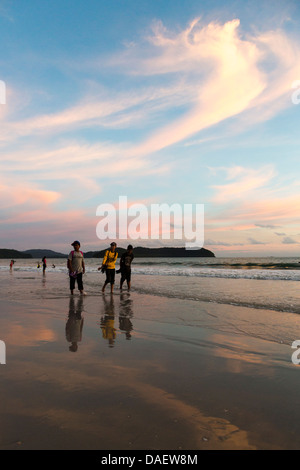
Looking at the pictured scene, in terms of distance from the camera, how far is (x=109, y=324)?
6.94 metres

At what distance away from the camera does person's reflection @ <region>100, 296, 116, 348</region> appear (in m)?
5.64

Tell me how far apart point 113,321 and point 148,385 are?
12.9 ft

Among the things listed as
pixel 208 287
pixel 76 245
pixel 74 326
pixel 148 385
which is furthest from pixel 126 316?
pixel 208 287

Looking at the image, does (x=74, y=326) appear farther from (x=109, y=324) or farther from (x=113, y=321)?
(x=113, y=321)

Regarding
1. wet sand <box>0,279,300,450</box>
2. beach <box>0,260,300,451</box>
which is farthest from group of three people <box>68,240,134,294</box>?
wet sand <box>0,279,300,450</box>

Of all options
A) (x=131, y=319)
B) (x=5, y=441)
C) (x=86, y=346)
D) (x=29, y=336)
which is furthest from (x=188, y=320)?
(x=5, y=441)

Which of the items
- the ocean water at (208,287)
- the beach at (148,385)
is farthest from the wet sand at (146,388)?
the ocean water at (208,287)

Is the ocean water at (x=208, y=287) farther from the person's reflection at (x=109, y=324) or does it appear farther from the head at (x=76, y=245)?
the person's reflection at (x=109, y=324)

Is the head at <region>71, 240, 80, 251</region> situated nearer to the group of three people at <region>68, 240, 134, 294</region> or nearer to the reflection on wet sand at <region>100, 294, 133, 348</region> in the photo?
the group of three people at <region>68, 240, 134, 294</region>

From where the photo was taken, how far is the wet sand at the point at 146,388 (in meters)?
2.47

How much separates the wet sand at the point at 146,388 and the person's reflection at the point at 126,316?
0.29 feet

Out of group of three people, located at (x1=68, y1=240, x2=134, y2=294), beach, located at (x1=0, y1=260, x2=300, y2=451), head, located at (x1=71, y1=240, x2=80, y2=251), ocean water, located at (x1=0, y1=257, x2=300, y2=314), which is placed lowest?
ocean water, located at (x1=0, y1=257, x2=300, y2=314)

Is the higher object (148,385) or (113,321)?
(148,385)

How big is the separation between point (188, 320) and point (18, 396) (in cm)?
491
